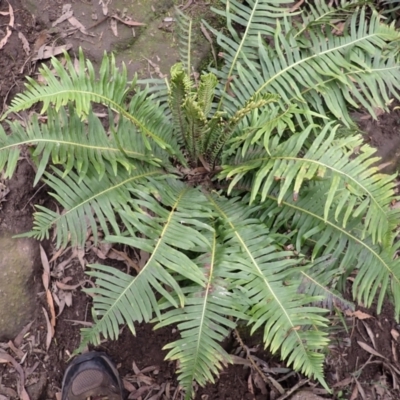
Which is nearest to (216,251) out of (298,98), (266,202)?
(266,202)

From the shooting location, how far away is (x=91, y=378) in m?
2.38

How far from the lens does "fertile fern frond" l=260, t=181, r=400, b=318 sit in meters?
1.92

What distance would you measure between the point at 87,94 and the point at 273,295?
1.14 m

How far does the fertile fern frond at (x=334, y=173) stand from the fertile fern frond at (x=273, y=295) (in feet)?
0.70

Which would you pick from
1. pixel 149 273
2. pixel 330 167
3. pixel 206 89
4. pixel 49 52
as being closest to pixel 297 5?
pixel 206 89

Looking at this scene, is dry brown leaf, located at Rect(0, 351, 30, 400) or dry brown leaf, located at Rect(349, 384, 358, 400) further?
dry brown leaf, located at Rect(349, 384, 358, 400)

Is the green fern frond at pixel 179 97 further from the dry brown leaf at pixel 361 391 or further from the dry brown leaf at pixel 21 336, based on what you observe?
the dry brown leaf at pixel 361 391

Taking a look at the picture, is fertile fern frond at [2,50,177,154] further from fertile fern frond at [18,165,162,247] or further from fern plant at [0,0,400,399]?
fertile fern frond at [18,165,162,247]

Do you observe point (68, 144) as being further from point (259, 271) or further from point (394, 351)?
point (394, 351)

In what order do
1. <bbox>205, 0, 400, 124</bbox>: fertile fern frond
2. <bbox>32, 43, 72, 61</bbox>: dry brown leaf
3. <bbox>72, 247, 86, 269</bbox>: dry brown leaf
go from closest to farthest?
<bbox>205, 0, 400, 124</bbox>: fertile fern frond < <bbox>72, 247, 86, 269</bbox>: dry brown leaf < <bbox>32, 43, 72, 61</bbox>: dry brown leaf

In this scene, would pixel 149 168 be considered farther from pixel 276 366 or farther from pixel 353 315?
pixel 353 315

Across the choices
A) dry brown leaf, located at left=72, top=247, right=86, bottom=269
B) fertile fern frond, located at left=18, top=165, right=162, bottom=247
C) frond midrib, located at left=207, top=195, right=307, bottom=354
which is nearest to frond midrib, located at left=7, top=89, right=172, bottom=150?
fertile fern frond, located at left=18, top=165, right=162, bottom=247

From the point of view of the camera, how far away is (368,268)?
77.4 inches

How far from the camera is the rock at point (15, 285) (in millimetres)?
Answer: 2398
